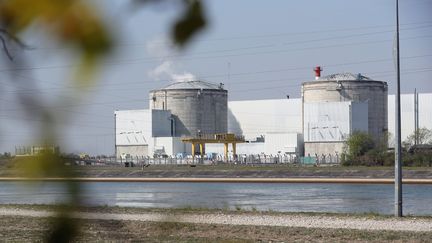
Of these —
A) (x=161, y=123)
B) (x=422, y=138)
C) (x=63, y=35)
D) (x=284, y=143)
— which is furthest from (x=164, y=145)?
(x=63, y=35)

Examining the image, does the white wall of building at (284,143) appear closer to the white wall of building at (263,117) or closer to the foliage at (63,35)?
the white wall of building at (263,117)

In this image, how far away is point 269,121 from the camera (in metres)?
96.6

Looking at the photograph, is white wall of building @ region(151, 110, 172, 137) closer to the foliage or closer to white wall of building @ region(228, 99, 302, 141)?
white wall of building @ region(228, 99, 302, 141)

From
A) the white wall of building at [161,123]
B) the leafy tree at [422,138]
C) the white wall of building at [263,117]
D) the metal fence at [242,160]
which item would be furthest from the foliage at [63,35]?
the white wall of building at [263,117]

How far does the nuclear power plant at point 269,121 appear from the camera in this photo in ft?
280

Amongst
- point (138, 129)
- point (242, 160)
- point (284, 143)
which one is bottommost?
point (242, 160)

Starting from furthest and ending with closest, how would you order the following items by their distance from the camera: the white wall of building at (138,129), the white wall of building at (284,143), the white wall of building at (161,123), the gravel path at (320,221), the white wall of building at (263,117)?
1. the white wall of building at (263,117)
2. the white wall of building at (161,123)
3. the white wall of building at (284,143)
4. the white wall of building at (138,129)
5. the gravel path at (320,221)

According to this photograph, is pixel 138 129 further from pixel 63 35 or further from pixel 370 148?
pixel 63 35

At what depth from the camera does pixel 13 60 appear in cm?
111

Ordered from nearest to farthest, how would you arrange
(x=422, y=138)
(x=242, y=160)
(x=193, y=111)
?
1. (x=422, y=138)
2. (x=242, y=160)
3. (x=193, y=111)

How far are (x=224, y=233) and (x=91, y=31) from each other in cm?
1650

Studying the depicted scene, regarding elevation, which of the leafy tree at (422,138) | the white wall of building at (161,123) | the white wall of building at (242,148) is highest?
the white wall of building at (161,123)

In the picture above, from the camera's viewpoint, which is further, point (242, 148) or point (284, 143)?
point (242, 148)

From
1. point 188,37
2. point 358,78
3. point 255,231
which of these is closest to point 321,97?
point 358,78
